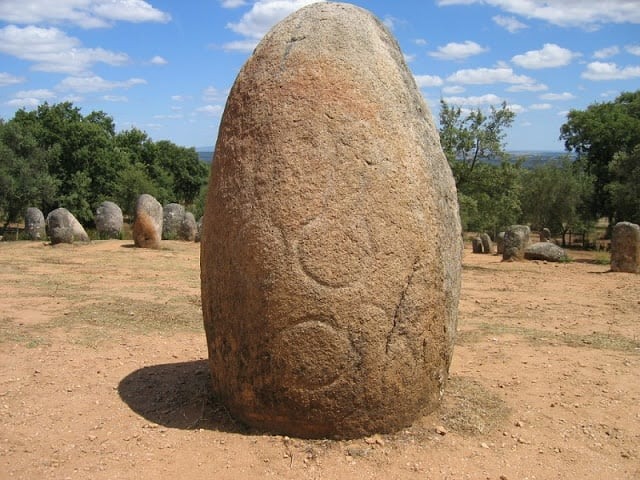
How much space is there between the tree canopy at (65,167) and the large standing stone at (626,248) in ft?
73.8

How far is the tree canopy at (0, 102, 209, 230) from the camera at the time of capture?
25.9m

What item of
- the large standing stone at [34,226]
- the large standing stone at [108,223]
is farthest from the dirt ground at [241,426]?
the large standing stone at [108,223]

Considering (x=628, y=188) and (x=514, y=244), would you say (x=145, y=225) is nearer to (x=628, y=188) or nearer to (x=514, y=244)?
(x=514, y=244)

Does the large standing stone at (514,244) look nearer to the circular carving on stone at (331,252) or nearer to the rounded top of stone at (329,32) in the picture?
the rounded top of stone at (329,32)

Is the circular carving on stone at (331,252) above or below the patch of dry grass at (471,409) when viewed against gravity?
above

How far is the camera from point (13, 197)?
25500 mm

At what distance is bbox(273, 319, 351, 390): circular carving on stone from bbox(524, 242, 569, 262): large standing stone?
53.1 feet

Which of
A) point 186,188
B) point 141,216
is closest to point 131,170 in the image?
point 186,188

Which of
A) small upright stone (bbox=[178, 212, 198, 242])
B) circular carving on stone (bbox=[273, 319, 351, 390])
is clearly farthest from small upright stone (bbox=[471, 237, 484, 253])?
circular carving on stone (bbox=[273, 319, 351, 390])

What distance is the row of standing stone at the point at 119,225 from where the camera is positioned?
18.5 metres

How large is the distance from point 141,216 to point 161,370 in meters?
13.5

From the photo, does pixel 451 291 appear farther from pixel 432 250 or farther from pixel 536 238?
pixel 536 238

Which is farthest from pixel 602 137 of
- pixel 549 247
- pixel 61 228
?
pixel 61 228

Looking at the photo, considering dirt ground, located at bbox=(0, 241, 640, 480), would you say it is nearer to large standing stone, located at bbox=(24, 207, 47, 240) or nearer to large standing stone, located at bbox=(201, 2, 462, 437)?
large standing stone, located at bbox=(201, 2, 462, 437)
